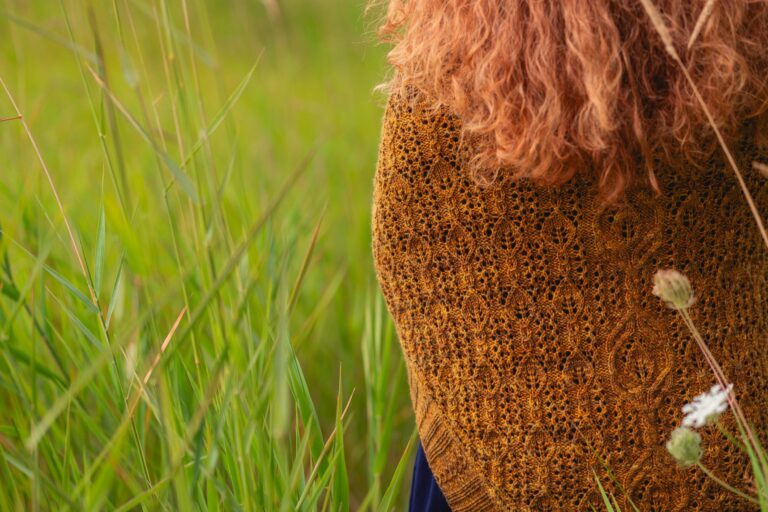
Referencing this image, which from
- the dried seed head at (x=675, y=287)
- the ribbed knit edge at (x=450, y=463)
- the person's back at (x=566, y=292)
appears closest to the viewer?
the dried seed head at (x=675, y=287)

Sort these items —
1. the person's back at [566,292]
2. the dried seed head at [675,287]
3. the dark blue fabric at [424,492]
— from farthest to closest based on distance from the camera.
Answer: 1. the dark blue fabric at [424,492]
2. the person's back at [566,292]
3. the dried seed head at [675,287]

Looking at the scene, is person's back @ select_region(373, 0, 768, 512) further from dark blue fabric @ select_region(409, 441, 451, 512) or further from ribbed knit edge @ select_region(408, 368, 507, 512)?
dark blue fabric @ select_region(409, 441, 451, 512)

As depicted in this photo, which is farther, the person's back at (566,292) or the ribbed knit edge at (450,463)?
the ribbed knit edge at (450,463)

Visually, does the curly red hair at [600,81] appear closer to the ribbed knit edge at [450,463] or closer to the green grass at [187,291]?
the green grass at [187,291]

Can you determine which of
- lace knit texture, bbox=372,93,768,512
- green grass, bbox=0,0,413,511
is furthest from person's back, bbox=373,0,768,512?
green grass, bbox=0,0,413,511

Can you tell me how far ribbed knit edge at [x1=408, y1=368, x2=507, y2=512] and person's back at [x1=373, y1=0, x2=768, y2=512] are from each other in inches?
0.4

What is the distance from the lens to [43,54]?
3863 millimetres

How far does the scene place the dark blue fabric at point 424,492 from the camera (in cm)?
119

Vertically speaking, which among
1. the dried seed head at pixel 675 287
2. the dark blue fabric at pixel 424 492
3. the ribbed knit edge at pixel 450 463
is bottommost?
the dark blue fabric at pixel 424 492

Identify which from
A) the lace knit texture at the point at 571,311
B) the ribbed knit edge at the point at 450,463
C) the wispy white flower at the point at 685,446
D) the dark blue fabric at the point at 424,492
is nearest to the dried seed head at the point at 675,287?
the wispy white flower at the point at 685,446

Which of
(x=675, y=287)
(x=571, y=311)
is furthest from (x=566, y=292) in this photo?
(x=675, y=287)

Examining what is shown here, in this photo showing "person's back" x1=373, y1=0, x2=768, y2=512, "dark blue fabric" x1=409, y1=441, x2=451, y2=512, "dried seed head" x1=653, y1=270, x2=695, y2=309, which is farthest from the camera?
"dark blue fabric" x1=409, y1=441, x2=451, y2=512

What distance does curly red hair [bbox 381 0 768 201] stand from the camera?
0.78 meters

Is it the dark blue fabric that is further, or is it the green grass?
the dark blue fabric
